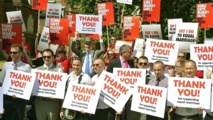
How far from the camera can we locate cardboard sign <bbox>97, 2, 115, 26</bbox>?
49.5ft

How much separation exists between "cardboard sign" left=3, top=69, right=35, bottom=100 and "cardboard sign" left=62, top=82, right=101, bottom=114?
30.2 inches

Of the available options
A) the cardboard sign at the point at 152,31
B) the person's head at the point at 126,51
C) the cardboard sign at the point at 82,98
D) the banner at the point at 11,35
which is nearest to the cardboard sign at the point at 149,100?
the cardboard sign at the point at 82,98

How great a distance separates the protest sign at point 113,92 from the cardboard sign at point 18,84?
4.35 ft

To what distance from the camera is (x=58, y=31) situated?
42.0 feet

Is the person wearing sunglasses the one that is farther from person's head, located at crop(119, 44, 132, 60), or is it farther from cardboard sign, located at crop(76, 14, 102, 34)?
cardboard sign, located at crop(76, 14, 102, 34)

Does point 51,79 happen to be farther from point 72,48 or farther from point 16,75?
point 72,48

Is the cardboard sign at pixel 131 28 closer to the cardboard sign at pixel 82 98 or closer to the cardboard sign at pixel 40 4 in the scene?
the cardboard sign at pixel 40 4

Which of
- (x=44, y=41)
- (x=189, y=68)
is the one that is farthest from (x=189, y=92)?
(x=44, y=41)

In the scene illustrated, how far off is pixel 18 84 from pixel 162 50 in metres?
3.52

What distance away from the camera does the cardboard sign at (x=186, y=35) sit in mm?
11562

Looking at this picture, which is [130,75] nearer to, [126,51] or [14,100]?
Answer: [126,51]

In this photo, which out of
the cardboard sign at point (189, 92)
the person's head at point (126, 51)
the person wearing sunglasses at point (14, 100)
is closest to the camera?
the cardboard sign at point (189, 92)

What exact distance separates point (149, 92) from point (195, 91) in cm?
81

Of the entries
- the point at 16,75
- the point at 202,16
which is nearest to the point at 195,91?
the point at 16,75
